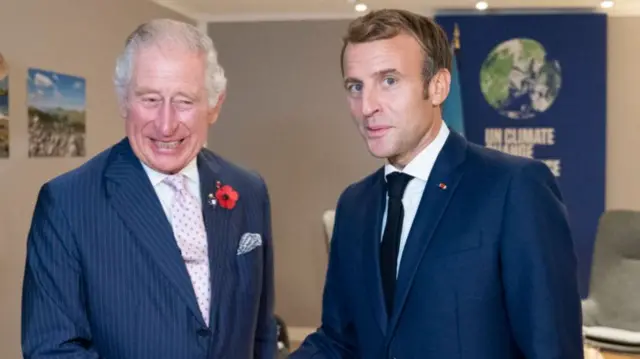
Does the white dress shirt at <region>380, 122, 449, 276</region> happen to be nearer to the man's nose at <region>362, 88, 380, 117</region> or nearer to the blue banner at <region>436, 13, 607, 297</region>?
the man's nose at <region>362, 88, 380, 117</region>

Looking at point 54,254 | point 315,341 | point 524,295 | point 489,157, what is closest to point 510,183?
point 489,157

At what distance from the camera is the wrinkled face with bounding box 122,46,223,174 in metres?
1.50

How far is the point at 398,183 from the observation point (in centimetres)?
154

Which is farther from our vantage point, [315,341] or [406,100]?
[315,341]

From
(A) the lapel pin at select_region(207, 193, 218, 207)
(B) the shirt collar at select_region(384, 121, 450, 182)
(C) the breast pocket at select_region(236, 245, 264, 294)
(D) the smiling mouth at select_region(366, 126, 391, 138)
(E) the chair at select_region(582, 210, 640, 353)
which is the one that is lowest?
(E) the chair at select_region(582, 210, 640, 353)

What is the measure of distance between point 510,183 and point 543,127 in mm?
4449

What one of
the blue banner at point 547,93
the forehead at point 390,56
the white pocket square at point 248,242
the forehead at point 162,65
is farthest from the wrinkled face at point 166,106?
the blue banner at point 547,93

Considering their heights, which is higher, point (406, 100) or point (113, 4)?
point (113, 4)

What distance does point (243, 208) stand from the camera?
1759 mm

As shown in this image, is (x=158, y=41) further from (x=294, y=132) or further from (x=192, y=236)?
(x=294, y=132)

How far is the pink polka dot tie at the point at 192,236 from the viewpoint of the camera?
160cm

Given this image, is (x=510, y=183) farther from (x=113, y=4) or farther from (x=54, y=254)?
(x=113, y=4)

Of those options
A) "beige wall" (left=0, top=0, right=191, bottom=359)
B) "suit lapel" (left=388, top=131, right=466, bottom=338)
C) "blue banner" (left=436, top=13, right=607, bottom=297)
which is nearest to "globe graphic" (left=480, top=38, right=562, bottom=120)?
"blue banner" (left=436, top=13, right=607, bottom=297)

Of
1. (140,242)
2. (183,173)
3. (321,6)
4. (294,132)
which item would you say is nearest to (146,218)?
(140,242)
